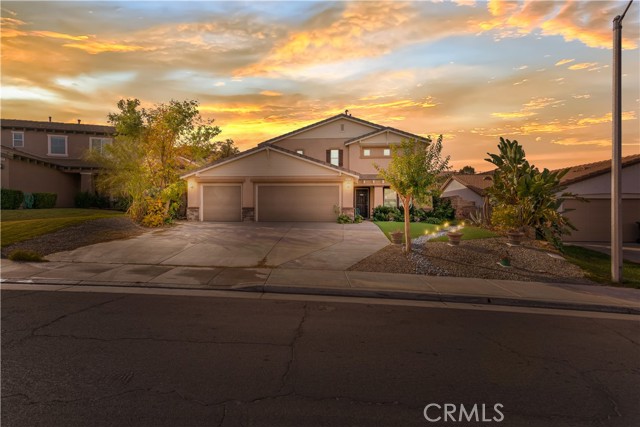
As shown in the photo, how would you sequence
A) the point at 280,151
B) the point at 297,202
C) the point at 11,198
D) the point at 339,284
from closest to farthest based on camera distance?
1. the point at 339,284
2. the point at 11,198
3. the point at 280,151
4. the point at 297,202

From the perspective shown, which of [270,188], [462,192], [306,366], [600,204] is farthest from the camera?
[462,192]

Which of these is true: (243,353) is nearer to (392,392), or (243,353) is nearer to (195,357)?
(195,357)

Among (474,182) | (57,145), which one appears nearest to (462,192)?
(474,182)

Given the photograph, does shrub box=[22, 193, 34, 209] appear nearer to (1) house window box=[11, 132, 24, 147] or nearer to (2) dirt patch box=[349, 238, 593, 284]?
(1) house window box=[11, 132, 24, 147]

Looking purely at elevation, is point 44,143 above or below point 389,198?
above

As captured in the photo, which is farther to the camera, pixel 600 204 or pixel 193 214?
pixel 193 214

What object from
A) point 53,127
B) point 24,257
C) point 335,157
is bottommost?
point 24,257

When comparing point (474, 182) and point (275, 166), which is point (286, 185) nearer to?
point (275, 166)

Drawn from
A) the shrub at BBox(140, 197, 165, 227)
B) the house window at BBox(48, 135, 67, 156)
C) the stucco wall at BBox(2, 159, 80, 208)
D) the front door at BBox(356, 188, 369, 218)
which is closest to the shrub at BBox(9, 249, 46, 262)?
the shrub at BBox(140, 197, 165, 227)

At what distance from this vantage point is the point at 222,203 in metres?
23.1

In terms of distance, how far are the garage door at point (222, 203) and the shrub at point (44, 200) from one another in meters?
12.3

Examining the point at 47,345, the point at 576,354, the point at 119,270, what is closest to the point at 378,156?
the point at 119,270

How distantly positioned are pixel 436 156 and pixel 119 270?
1124 centimetres

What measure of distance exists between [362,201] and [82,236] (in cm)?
1847
